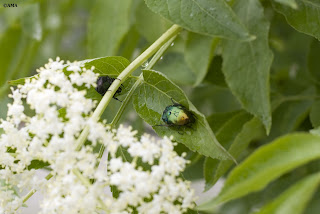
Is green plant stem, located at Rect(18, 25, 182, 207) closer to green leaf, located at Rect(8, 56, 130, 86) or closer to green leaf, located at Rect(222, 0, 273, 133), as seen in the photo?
green leaf, located at Rect(8, 56, 130, 86)

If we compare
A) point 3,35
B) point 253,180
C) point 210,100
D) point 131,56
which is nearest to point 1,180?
point 253,180

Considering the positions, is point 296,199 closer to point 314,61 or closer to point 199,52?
point 199,52

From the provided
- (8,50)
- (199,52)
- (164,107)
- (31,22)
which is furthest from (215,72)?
(8,50)

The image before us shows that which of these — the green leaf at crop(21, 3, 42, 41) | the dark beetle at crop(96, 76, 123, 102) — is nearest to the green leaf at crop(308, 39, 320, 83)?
the dark beetle at crop(96, 76, 123, 102)

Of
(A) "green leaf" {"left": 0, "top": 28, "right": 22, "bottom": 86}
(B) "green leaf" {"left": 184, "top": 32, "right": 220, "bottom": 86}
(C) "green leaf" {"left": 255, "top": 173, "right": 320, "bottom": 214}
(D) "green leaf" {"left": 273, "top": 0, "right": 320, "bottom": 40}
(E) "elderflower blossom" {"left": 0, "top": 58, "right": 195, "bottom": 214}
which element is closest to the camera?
(C) "green leaf" {"left": 255, "top": 173, "right": 320, "bottom": 214}

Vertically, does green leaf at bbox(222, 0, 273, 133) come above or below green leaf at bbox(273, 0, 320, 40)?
below

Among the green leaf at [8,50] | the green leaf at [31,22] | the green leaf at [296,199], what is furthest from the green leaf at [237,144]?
the green leaf at [8,50]

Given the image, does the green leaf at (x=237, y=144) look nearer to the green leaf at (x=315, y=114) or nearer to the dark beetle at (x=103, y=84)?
the green leaf at (x=315, y=114)
